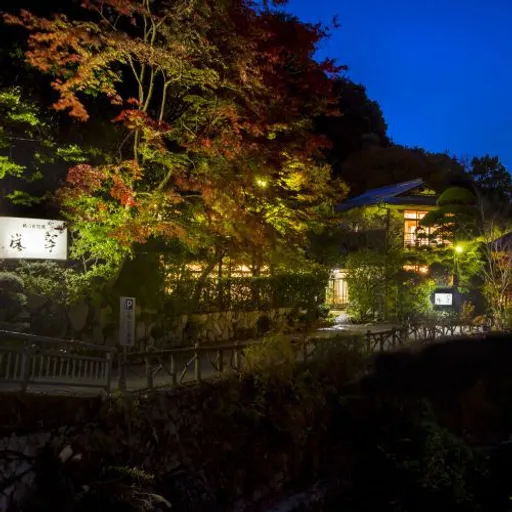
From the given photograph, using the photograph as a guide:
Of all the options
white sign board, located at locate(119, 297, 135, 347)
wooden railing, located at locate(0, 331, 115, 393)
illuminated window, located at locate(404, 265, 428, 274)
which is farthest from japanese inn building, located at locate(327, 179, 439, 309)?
wooden railing, located at locate(0, 331, 115, 393)

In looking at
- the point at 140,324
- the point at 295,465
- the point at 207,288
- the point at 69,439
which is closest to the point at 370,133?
the point at 207,288

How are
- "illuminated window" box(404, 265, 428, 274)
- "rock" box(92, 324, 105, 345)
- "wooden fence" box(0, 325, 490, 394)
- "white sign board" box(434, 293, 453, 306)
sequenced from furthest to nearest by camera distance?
"illuminated window" box(404, 265, 428, 274) → "white sign board" box(434, 293, 453, 306) → "rock" box(92, 324, 105, 345) → "wooden fence" box(0, 325, 490, 394)

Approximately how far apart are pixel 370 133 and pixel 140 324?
125 ft

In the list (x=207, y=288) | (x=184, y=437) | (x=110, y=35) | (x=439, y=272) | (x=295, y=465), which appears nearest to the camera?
(x=184, y=437)

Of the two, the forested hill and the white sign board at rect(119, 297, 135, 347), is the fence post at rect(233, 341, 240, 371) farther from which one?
the forested hill

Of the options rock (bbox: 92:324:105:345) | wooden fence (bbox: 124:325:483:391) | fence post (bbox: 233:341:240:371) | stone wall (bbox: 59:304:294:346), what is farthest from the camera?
rock (bbox: 92:324:105:345)

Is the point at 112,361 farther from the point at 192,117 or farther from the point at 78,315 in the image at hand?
the point at 192,117

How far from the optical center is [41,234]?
539 inches

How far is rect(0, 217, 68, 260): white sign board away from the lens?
524 inches

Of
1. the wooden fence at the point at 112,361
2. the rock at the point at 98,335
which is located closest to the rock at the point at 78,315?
the rock at the point at 98,335

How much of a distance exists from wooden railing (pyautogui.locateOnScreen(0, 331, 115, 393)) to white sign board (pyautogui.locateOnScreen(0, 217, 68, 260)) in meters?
3.32

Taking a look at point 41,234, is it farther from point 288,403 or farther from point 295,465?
point 295,465

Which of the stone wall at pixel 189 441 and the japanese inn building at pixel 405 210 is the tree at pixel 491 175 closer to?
the japanese inn building at pixel 405 210

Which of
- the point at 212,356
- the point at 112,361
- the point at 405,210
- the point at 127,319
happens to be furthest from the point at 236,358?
the point at 405,210
